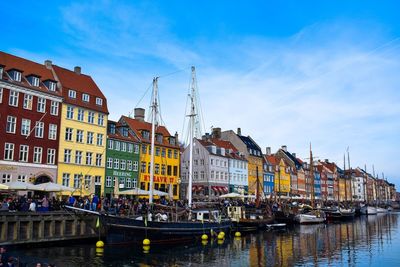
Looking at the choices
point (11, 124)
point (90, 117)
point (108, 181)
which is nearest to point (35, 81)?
point (11, 124)

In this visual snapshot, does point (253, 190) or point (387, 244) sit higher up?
point (253, 190)

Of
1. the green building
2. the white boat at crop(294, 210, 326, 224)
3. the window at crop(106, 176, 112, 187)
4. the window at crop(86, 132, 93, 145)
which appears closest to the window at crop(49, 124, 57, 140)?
the window at crop(86, 132, 93, 145)

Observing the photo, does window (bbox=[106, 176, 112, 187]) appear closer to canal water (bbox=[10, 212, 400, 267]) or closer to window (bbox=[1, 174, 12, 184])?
window (bbox=[1, 174, 12, 184])

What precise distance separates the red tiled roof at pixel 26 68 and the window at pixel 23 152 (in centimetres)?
661

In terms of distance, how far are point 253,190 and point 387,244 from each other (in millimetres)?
51961

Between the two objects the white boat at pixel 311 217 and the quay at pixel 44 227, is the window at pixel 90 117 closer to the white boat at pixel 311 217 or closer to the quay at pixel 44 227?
the quay at pixel 44 227

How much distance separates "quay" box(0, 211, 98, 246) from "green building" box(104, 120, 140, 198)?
20.4 metres

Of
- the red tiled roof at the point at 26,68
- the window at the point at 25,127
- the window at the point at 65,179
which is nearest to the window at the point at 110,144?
the window at the point at 65,179

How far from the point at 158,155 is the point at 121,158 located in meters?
7.96

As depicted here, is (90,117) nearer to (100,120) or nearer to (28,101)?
(100,120)

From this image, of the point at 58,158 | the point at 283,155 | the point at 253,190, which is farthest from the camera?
the point at 283,155

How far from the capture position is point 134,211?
38344 mm

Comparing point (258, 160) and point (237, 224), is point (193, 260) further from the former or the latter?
point (258, 160)

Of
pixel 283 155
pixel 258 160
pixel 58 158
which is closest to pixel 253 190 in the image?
pixel 258 160
